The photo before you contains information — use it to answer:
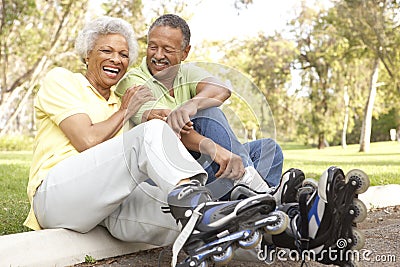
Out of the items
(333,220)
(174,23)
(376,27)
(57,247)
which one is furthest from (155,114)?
(376,27)

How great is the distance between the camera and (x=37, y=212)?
220 centimetres

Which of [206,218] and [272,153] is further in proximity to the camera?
[272,153]

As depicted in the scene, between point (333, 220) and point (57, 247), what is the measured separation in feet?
3.49

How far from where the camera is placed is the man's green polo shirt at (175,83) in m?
2.31

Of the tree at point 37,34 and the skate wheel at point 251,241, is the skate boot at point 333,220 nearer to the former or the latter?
the skate wheel at point 251,241

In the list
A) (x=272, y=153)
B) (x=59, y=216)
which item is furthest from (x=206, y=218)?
(x=272, y=153)

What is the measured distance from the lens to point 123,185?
1961mm

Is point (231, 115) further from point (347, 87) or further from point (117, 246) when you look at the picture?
point (347, 87)

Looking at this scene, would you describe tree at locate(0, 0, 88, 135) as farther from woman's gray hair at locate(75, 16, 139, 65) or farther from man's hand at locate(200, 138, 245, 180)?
man's hand at locate(200, 138, 245, 180)

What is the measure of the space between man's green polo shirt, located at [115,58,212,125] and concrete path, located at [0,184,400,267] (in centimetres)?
51

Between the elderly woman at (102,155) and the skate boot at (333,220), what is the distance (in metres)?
0.38

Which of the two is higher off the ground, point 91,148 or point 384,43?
point 384,43

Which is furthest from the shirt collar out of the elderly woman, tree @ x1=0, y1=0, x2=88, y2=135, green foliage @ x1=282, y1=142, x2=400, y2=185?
tree @ x1=0, y1=0, x2=88, y2=135

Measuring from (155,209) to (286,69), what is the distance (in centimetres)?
2268
